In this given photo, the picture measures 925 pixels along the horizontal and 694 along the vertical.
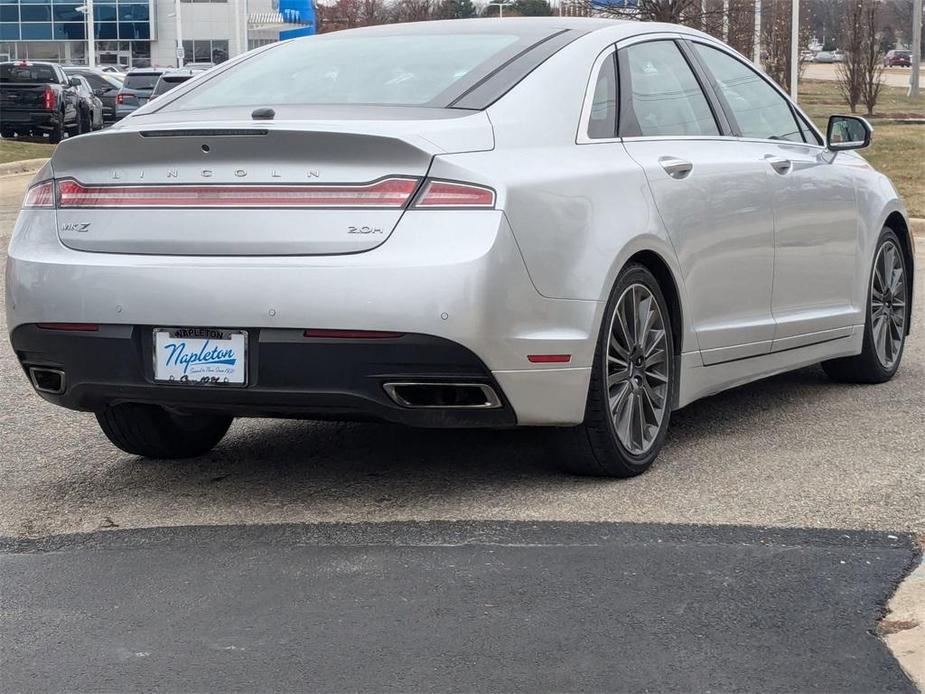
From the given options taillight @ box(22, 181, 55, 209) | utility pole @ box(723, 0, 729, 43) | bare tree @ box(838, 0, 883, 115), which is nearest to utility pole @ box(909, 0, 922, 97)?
bare tree @ box(838, 0, 883, 115)

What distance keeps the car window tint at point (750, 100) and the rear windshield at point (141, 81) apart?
107 feet

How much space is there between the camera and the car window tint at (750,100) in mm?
6488

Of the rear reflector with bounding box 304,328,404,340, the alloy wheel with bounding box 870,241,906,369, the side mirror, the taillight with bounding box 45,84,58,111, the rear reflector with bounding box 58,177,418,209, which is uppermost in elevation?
the side mirror

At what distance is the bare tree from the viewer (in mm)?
36750

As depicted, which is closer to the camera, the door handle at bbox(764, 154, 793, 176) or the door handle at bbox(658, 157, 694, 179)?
the door handle at bbox(658, 157, 694, 179)

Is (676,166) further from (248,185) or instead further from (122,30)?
(122,30)

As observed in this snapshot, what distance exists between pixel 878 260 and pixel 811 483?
2.41m

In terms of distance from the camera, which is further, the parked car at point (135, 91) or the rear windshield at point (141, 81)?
the rear windshield at point (141, 81)

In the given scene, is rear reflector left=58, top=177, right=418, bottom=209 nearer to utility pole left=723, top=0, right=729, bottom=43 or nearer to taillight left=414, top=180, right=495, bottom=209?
taillight left=414, top=180, right=495, bottom=209

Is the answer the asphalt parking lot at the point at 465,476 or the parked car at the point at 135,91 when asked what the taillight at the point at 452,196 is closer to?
the asphalt parking lot at the point at 465,476

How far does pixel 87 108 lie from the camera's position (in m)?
34.2

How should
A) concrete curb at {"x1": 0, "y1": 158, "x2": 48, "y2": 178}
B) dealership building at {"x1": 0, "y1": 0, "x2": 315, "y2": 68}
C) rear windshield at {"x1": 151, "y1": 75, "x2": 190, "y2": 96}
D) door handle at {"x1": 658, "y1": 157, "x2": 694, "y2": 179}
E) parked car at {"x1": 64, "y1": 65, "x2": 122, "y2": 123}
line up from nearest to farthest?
door handle at {"x1": 658, "y1": 157, "x2": 694, "y2": 179}, concrete curb at {"x1": 0, "y1": 158, "x2": 48, "y2": 178}, rear windshield at {"x1": 151, "y1": 75, "x2": 190, "y2": 96}, parked car at {"x1": 64, "y1": 65, "x2": 122, "y2": 123}, dealership building at {"x1": 0, "y1": 0, "x2": 315, "y2": 68}

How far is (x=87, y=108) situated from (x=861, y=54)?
1848cm

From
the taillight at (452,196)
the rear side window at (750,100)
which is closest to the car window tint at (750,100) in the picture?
the rear side window at (750,100)
